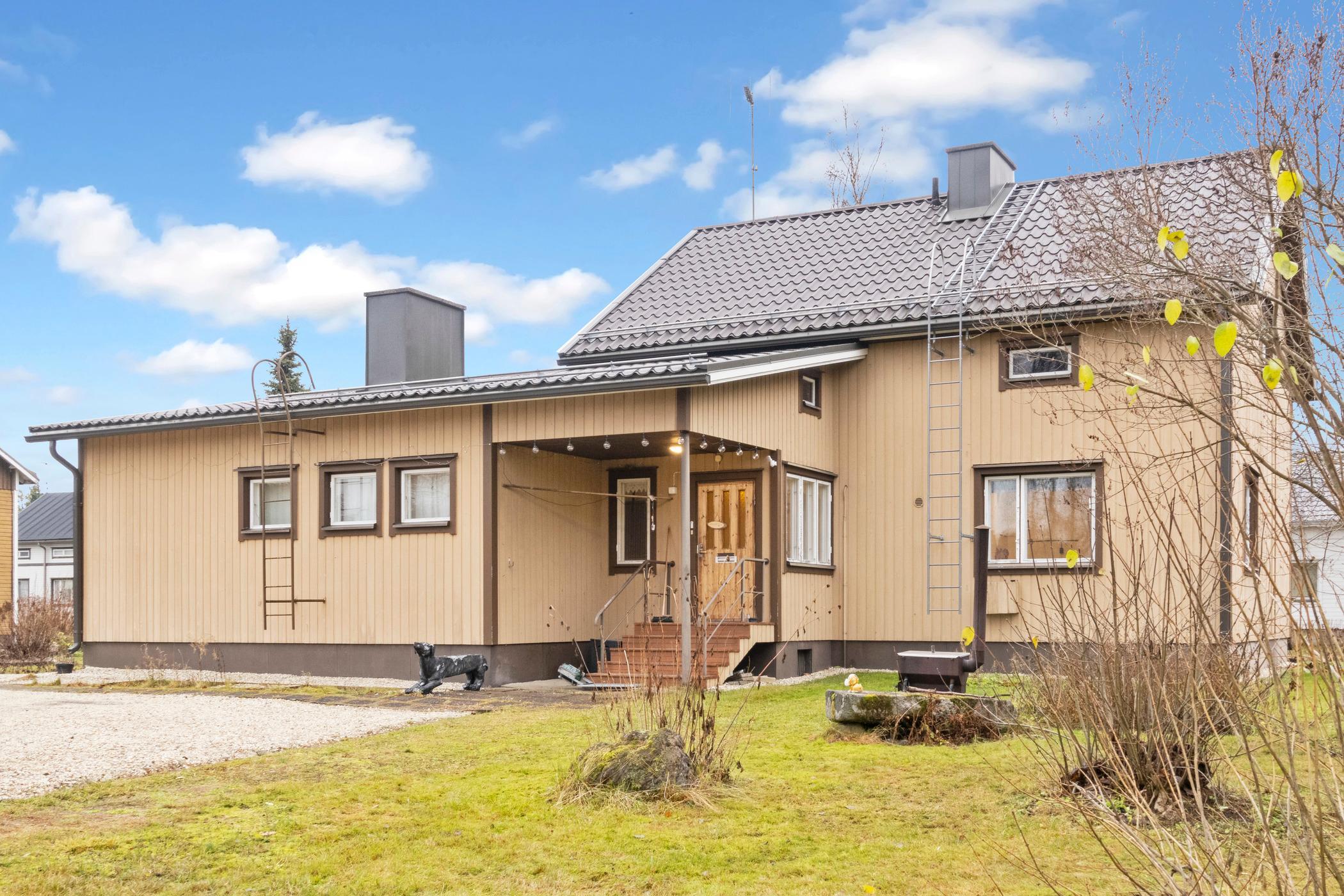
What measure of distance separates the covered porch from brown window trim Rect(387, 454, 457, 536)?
57 cm

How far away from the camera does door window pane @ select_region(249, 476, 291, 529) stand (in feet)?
57.3

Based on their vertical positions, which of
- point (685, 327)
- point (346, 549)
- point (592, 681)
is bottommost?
point (592, 681)

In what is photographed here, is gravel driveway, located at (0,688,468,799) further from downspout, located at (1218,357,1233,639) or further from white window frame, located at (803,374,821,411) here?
downspout, located at (1218,357,1233,639)

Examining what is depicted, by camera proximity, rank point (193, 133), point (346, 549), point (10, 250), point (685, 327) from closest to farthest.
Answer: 1. point (346, 549)
2. point (685, 327)
3. point (193, 133)
4. point (10, 250)

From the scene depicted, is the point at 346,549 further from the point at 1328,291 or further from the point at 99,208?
the point at 99,208

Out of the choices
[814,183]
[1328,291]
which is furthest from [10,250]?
[1328,291]

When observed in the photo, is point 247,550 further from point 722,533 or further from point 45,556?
point 45,556

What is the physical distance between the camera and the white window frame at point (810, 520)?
54.3 ft

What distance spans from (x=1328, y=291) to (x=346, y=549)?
12642 mm

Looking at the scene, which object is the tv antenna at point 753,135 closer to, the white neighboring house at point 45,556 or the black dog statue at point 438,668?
the black dog statue at point 438,668

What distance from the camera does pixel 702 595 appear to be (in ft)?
55.6

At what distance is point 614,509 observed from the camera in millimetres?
18484

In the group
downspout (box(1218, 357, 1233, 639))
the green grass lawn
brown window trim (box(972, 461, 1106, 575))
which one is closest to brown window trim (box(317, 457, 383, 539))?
the green grass lawn

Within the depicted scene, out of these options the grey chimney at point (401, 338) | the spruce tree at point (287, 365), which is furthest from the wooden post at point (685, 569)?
the spruce tree at point (287, 365)
